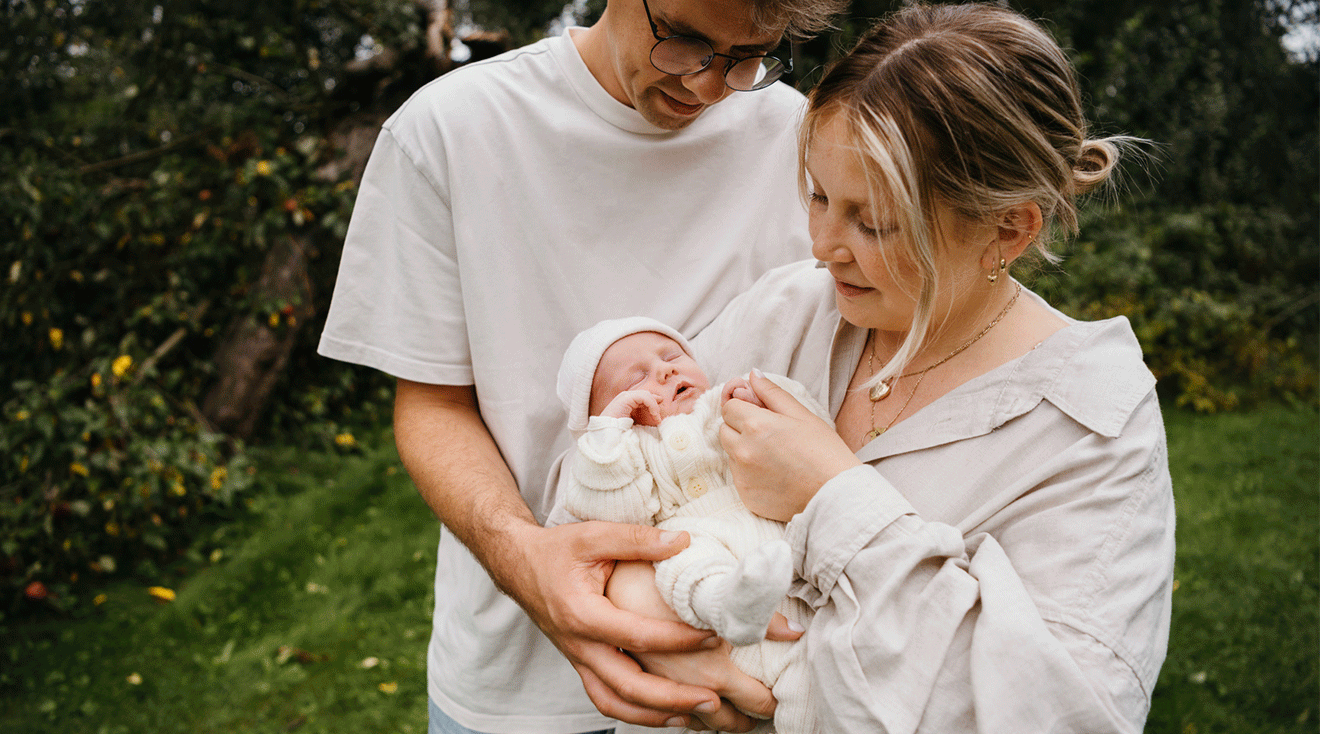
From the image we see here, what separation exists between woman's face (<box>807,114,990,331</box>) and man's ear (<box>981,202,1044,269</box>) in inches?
1.0

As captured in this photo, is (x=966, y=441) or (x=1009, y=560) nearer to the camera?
(x=1009, y=560)

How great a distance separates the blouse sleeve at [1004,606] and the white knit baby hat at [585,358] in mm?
598

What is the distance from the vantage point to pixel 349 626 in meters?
4.11

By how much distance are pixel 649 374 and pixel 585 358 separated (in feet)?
0.47

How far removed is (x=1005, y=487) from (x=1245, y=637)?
323cm

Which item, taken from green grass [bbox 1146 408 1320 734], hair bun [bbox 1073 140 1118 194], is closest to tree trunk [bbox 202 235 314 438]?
hair bun [bbox 1073 140 1118 194]

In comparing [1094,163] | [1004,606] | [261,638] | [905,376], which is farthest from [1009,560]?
[261,638]

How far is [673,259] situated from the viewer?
2.00 meters

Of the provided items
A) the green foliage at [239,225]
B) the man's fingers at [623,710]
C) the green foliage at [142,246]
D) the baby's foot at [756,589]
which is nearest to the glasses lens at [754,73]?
the baby's foot at [756,589]

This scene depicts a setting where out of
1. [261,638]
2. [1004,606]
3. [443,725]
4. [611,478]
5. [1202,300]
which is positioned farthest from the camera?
[1202,300]

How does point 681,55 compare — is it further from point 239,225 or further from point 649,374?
point 239,225

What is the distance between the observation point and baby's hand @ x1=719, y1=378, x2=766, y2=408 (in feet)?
5.55

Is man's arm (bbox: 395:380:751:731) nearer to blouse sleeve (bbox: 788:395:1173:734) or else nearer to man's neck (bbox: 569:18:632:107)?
blouse sleeve (bbox: 788:395:1173:734)

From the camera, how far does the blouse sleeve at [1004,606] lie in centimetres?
125
